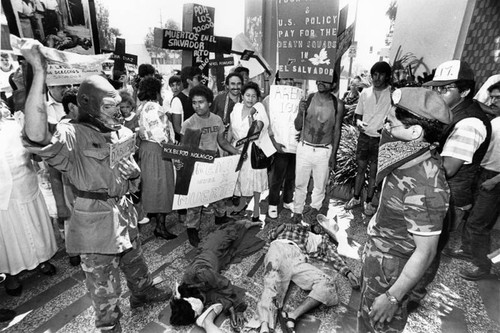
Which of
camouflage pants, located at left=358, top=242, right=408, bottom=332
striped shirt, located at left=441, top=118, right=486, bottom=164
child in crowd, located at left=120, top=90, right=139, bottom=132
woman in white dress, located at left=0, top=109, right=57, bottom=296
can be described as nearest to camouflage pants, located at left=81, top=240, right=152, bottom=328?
woman in white dress, located at left=0, top=109, right=57, bottom=296

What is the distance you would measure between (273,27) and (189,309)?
11.9 meters

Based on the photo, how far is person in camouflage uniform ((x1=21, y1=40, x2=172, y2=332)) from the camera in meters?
1.94

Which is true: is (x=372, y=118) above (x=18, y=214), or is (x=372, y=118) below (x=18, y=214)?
above

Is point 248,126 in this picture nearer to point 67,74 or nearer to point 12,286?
point 67,74

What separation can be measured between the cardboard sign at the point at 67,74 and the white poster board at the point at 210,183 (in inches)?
64.2

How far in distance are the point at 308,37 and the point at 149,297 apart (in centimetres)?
343

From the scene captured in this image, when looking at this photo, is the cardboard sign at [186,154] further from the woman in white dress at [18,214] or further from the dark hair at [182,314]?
the dark hair at [182,314]

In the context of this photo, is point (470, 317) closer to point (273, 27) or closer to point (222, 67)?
point (222, 67)

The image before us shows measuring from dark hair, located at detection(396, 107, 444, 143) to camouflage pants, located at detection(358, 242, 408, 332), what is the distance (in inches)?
28.4

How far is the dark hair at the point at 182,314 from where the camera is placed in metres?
2.52

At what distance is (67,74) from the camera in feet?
7.20

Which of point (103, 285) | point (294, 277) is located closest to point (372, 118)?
point (294, 277)

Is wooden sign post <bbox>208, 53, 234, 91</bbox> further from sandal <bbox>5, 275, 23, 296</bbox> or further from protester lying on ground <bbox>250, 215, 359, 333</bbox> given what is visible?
sandal <bbox>5, 275, 23, 296</bbox>

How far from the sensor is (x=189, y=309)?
8.29ft
